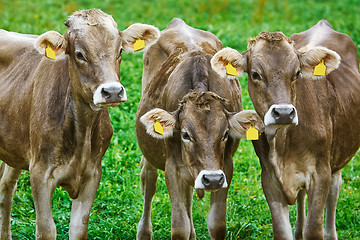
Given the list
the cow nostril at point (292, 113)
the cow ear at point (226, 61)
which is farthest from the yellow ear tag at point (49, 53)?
the cow nostril at point (292, 113)

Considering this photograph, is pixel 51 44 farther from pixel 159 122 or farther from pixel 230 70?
pixel 230 70

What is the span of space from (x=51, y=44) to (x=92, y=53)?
0.46 metres

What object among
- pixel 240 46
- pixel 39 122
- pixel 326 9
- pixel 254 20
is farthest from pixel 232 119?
pixel 326 9

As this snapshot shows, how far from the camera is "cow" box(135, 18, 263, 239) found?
636 centimetres

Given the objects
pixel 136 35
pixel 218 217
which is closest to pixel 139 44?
pixel 136 35

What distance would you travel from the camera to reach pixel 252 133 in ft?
21.3

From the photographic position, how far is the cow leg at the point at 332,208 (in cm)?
793


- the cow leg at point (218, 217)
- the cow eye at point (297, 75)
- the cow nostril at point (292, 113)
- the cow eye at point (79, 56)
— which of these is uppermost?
the cow eye at point (79, 56)

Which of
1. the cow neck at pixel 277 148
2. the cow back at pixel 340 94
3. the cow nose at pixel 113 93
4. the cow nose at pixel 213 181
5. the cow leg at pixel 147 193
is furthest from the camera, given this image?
the cow leg at pixel 147 193

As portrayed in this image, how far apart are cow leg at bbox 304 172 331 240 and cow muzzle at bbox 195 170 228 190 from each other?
46.6 inches

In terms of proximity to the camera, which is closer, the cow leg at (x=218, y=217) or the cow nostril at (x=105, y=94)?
the cow nostril at (x=105, y=94)

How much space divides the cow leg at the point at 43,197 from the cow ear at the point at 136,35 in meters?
1.43

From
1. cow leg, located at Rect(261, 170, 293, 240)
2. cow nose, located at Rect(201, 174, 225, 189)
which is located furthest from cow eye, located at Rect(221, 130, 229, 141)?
cow leg, located at Rect(261, 170, 293, 240)

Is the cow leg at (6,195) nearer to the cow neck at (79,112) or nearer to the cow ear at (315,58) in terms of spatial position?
the cow neck at (79,112)
